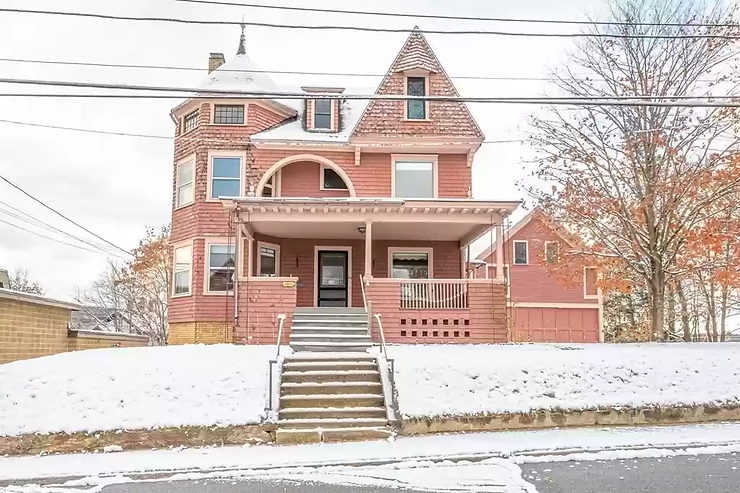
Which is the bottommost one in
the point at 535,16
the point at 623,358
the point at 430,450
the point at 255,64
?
the point at 430,450

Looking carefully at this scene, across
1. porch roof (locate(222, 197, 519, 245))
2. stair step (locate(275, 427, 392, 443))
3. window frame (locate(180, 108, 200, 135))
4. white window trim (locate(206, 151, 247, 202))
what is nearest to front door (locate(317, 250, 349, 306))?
porch roof (locate(222, 197, 519, 245))

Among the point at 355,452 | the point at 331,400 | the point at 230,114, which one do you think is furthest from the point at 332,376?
the point at 230,114

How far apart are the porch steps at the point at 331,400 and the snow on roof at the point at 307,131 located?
27.5 feet

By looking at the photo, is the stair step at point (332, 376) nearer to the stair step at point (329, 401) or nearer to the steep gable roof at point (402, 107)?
the stair step at point (329, 401)

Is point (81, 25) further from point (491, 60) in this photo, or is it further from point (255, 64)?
point (255, 64)

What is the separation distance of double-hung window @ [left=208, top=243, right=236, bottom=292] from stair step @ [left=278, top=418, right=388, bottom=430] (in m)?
8.74

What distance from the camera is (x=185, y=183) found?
18125mm

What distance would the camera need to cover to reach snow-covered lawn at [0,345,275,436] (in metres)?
8.49

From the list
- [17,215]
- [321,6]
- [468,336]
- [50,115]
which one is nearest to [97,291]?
[17,215]

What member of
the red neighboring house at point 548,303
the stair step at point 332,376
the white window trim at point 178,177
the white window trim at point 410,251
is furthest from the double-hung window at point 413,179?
the red neighboring house at point 548,303

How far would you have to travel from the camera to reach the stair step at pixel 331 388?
959 centimetres

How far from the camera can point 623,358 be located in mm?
11133

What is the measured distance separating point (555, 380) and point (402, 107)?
1044cm

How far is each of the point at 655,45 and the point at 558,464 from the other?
38.0 feet
